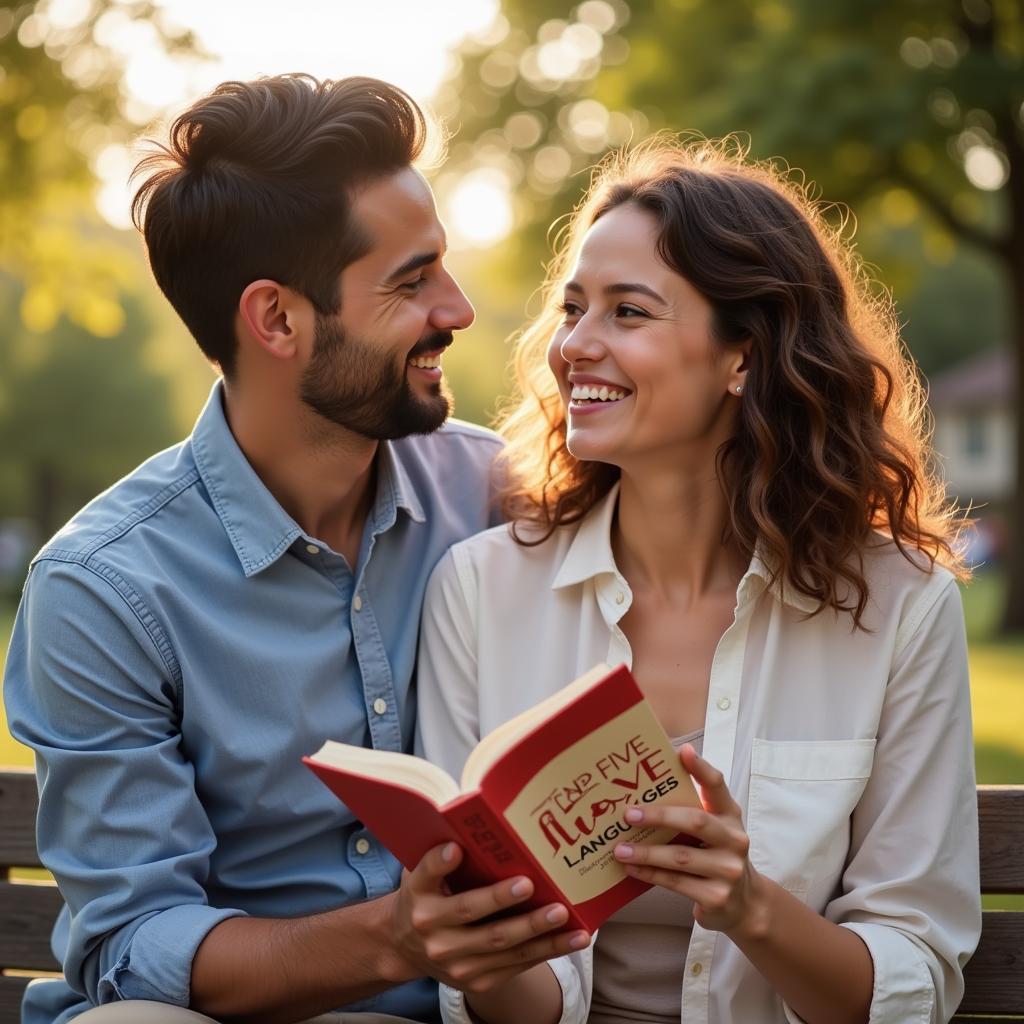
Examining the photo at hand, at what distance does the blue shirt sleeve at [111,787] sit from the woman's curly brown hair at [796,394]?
3.26ft

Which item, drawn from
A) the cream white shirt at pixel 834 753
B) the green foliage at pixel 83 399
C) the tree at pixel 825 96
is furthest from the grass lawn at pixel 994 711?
the green foliage at pixel 83 399

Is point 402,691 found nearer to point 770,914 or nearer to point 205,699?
point 205,699

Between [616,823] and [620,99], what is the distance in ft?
50.6

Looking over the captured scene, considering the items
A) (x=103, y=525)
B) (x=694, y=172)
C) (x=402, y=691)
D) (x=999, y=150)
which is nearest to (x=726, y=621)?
(x=402, y=691)

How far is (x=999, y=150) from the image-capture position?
52.9 feet

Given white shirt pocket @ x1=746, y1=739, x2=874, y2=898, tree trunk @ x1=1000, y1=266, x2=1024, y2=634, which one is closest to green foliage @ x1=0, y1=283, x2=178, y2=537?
tree trunk @ x1=1000, y1=266, x2=1024, y2=634

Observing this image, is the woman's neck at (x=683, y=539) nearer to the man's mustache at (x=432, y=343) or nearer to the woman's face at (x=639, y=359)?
the woman's face at (x=639, y=359)

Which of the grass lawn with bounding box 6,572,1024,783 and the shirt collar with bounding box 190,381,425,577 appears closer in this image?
the shirt collar with bounding box 190,381,425,577

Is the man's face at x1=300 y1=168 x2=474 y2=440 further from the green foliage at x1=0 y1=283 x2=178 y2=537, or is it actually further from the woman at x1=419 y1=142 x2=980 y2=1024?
the green foliage at x1=0 y1=283 x2=178 y2=537

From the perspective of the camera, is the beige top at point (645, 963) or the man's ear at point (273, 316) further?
the man's ear at point (273, 316)

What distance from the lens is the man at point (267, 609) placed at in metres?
2.83

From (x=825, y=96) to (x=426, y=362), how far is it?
1113 centimetres

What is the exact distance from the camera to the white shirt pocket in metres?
2.97

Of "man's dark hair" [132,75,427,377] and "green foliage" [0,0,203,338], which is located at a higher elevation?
"green foliage" [0,0,203,338]
